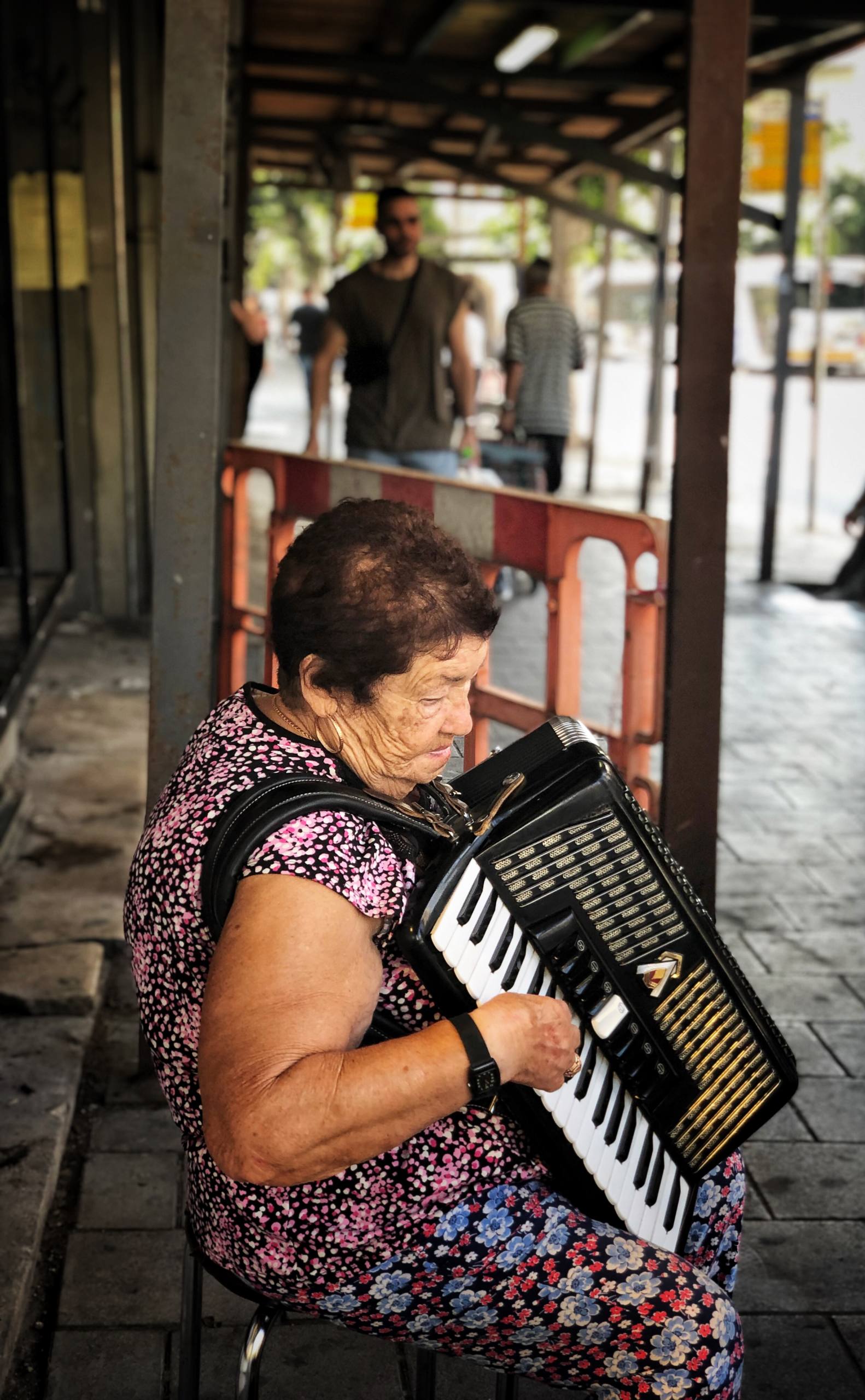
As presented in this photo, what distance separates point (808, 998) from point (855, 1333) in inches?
53.2

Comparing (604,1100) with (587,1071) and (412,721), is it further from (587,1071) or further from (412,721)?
(412,721)

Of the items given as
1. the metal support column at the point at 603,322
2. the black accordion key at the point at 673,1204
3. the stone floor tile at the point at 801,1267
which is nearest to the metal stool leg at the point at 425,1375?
the black accordion key at the point at 673,1204

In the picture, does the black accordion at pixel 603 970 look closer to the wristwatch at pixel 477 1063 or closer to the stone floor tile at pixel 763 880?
the wristwatch at pixel 477 1063

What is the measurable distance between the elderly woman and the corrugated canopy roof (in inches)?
230

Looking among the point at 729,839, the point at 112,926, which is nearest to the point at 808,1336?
the point at 112,926

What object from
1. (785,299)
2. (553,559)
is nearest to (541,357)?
(785,299)

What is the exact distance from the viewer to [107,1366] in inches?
91.6

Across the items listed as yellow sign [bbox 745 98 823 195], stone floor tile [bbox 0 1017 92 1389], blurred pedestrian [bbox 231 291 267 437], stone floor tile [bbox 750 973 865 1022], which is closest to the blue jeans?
blurred pedestrian [bbox 231 291 267 437]

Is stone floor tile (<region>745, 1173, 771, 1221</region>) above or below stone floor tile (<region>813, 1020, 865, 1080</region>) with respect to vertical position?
below

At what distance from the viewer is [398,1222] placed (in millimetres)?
1606

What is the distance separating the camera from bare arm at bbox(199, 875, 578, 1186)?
1.42 metres

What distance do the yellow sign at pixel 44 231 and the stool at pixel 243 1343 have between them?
19.9 feet

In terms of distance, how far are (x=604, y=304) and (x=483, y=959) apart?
14.8 meters

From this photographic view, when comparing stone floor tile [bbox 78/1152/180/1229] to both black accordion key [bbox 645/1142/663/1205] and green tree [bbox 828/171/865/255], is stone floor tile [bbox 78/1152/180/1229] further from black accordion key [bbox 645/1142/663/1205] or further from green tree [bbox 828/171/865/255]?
green tree [bbox 828/171/865/255]
